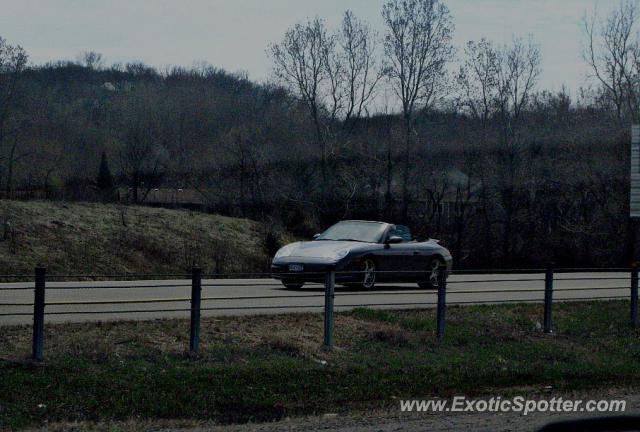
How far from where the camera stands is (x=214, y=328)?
13.2 meters

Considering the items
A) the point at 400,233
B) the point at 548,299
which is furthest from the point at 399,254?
the point at 548,299

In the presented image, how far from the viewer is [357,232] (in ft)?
66.5

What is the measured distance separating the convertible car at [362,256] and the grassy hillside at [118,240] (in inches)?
567

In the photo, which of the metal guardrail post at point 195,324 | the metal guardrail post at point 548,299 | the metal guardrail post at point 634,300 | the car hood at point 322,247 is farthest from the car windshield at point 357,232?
the metal guardrail post at point 195,324

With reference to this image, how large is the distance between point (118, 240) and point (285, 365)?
26.1m

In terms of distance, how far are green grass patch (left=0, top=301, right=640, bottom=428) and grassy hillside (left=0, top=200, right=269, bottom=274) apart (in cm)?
1876

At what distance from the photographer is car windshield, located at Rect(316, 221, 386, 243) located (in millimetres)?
20016

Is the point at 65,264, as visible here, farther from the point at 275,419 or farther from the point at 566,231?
the point at 566,231

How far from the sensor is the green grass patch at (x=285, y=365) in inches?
368

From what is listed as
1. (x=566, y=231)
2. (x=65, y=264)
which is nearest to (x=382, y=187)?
(x=566, y=231)

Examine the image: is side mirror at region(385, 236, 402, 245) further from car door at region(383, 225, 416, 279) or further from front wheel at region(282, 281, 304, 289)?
front wheel at region(282, 281, 304, 289)

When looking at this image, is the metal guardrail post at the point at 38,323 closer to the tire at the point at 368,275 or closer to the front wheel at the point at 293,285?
the front wheel at the point at 293,285

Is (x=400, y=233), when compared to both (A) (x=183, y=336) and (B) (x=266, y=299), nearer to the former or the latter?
(B) (x=266, y=299)

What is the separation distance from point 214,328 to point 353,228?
774 centimetres
